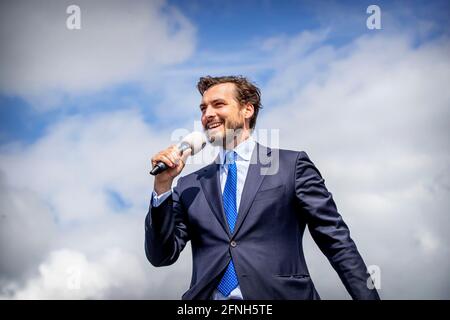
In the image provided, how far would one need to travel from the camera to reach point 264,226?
412 cm

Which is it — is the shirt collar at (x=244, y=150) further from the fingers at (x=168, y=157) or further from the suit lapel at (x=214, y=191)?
the fingers at (x=168, y=157)

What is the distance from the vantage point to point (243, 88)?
17.4 ft

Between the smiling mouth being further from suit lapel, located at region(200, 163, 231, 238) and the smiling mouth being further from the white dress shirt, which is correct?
suit lapel, located at region(200, 163, 231, 238)

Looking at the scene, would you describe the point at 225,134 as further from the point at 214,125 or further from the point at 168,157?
the point at 168,157

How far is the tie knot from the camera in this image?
4.66 metres

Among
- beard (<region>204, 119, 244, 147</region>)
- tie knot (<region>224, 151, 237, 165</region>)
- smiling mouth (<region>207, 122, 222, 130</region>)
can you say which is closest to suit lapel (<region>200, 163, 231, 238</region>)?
tie knot (<region>224, 151, 237, 165</region>)

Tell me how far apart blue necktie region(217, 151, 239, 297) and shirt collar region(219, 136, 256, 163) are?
5 cm

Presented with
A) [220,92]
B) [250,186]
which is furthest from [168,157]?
[220,92]

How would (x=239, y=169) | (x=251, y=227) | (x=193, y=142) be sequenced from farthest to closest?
(x=239, y=169), (x=193, y=142), (x=251, y=227)

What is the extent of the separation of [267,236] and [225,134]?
1167 mm

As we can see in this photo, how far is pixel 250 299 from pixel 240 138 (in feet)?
5.57
